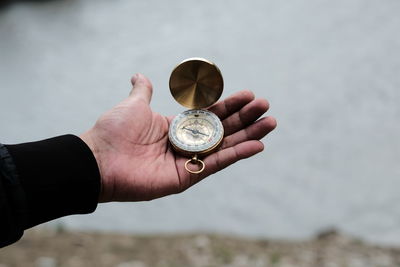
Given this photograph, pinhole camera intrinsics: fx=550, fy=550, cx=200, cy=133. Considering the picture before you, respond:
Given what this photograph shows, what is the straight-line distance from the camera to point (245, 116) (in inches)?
107

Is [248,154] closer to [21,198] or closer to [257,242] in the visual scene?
[21,198]

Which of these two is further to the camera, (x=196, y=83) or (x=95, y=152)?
(x=196, y=83)

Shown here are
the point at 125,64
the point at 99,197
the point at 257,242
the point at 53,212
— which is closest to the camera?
the point at 53,212

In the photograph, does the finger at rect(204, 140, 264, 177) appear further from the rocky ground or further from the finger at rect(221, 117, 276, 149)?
the rocky ground

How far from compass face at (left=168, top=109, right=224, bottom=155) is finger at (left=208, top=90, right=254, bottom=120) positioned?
5 centimetres

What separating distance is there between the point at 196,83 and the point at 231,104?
21cm

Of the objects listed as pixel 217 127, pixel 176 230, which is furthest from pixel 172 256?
pixel 217 127

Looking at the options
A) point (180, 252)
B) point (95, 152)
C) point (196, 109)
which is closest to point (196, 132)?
point (196, 109)

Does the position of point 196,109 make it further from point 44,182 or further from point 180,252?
point 180,252

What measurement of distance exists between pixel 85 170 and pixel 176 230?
290 cm

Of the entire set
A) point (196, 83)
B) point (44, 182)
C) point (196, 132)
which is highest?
point (196, 83)

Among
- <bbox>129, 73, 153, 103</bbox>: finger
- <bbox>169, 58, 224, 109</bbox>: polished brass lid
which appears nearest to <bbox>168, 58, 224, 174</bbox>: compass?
<bbox>169, 58, 224, 109</bbox>: polished brass lid

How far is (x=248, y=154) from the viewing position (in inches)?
100

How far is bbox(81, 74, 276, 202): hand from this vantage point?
7.97 ft
